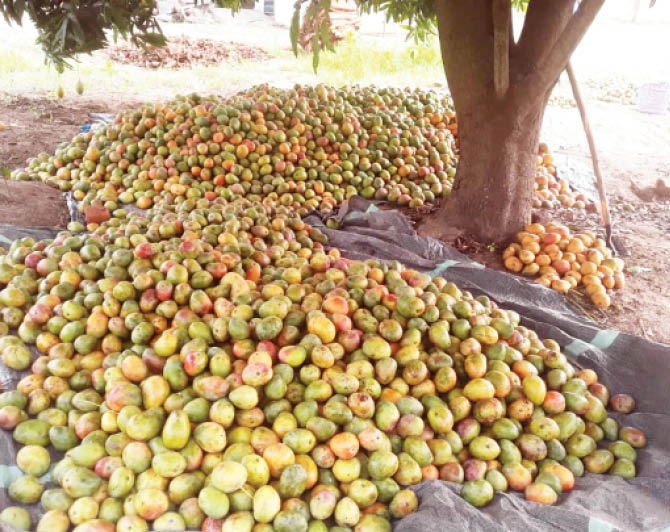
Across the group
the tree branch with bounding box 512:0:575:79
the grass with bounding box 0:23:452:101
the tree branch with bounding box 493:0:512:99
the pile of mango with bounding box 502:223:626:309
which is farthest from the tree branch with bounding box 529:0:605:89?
the grass with bounding box 0:23:452:101

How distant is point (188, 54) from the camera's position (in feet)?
41.1

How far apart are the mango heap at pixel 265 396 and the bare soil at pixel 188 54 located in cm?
1074

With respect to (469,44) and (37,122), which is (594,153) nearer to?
(469,44)

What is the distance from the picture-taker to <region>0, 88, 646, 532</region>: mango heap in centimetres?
165

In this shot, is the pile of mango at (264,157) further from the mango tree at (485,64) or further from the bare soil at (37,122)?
the bare soil at (37,122)

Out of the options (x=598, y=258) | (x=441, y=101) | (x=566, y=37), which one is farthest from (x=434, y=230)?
(x=441, y=101)

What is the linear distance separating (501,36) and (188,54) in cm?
1081

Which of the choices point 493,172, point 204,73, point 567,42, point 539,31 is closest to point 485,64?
point 539,31

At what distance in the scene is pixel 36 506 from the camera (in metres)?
1.67

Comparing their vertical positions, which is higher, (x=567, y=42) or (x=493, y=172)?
(x=567, y=42)

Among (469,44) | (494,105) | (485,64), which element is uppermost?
(469,44)

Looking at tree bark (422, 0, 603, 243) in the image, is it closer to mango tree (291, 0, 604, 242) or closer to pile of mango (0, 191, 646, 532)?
mango tree (291, 0, 604, 242)

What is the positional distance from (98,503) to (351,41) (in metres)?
13.7

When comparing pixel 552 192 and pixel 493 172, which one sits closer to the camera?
pixel 493 172
